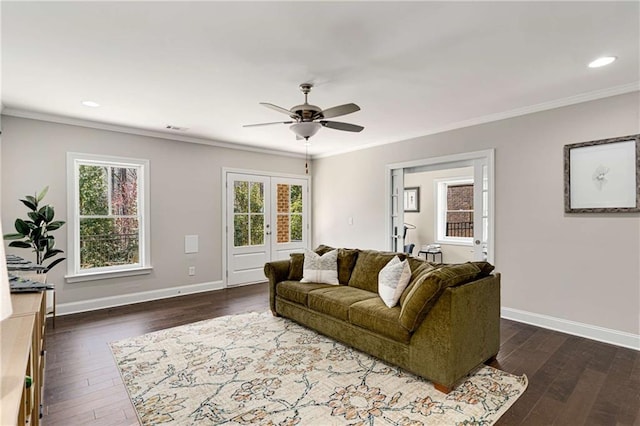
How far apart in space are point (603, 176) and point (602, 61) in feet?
4.12

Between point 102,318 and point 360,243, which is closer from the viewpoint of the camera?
point 102,318

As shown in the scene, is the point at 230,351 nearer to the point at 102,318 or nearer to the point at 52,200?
the point at 102,318

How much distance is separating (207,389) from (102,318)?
253 centimetres

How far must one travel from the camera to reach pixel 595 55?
2.67 metres

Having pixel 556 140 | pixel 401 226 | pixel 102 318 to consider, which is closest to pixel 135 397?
pixel 102 318

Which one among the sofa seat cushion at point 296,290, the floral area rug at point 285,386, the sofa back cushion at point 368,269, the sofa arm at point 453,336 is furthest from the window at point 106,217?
the sofa arm at point 453,336

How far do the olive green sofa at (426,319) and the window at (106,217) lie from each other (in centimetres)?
296

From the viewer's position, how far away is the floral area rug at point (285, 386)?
7.18ft

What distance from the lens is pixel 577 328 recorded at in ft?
11.9

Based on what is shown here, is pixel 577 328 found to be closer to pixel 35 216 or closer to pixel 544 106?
pixel 544 106

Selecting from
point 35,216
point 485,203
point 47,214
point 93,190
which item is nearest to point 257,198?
point 93,190

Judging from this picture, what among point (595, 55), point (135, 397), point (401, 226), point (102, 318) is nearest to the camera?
point (135, 397)

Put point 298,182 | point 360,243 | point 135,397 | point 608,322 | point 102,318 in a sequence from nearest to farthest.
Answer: point 135,397 < point 608,322 < point 102,318 < point 360,243 < point 298,182

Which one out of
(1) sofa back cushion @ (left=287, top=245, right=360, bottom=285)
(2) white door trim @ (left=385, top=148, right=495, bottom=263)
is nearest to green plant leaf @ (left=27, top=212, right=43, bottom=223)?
Result: (1) sofa back cushion @ (left=287, top=245, right=360, bottom=285)
